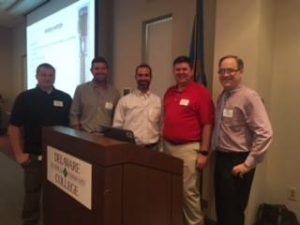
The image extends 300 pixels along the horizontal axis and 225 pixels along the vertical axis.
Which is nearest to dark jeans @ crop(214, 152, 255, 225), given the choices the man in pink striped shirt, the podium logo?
the man in pink striped shirt

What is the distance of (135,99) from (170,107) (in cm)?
35

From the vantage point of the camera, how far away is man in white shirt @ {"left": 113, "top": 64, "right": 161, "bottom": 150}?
2.69m

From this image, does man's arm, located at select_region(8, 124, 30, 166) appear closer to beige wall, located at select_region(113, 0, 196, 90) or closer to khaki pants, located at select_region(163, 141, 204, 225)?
khaki pants, located at select_region(163, 141, 204, 225)

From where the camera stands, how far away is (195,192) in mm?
2551

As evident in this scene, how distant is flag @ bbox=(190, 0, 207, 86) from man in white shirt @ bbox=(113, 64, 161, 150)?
0.47 m

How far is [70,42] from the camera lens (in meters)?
4.86

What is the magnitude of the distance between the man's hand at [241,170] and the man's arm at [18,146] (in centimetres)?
169

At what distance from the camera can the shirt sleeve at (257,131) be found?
206cm

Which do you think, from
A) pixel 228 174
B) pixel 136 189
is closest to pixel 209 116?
pixel 228 174

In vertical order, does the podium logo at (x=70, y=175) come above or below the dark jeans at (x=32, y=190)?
above

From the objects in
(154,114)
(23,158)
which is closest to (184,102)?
(154,114)

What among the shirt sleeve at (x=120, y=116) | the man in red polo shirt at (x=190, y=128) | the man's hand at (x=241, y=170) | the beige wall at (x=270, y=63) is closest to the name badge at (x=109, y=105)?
the shirt sleeve at (x=120, y=116)

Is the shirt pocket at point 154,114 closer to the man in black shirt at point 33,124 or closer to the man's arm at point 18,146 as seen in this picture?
the man in black shirt at point 33,124

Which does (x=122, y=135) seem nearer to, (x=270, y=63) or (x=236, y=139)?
(x=236, y=139)
